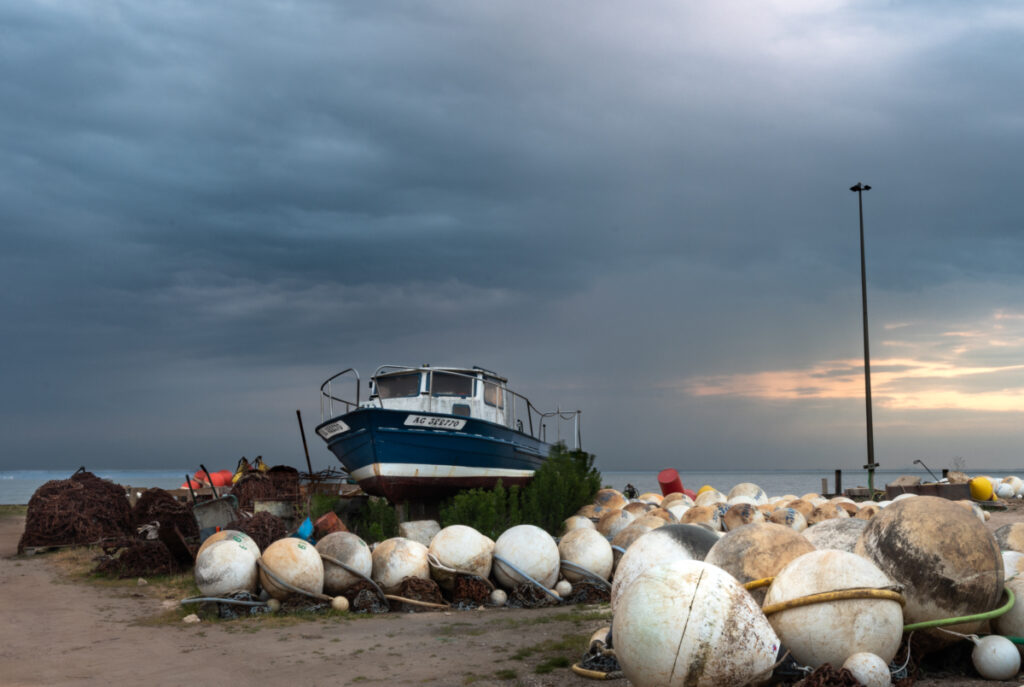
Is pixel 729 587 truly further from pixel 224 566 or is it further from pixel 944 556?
pixel 224 566

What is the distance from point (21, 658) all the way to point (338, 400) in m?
12.4

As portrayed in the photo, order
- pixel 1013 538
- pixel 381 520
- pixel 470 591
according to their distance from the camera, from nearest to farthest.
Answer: pixel 1013 538 → pixel 470 591 → pixel 381 520

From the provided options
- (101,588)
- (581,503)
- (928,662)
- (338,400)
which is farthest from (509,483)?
(928,662)

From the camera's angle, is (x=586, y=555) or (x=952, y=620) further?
(x=586, y=555)

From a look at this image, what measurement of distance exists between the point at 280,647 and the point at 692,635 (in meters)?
5.42

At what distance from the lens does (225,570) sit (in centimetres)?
1159

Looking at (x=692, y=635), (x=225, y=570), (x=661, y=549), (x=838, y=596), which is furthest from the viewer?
(x=225, y=570)

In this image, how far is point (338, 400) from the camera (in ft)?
69.8

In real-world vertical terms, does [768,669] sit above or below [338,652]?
above

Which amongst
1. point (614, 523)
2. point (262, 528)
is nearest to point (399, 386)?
point (614, 523)

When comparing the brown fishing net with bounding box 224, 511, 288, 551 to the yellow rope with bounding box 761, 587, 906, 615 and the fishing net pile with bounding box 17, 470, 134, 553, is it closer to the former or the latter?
the fishing net pile with bounding box 17, 470, 134, 553

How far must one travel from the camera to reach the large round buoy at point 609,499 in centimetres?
2117

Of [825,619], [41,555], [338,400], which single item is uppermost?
[338,400]

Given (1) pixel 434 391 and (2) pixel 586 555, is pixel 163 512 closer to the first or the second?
(1) pixel 434 391
